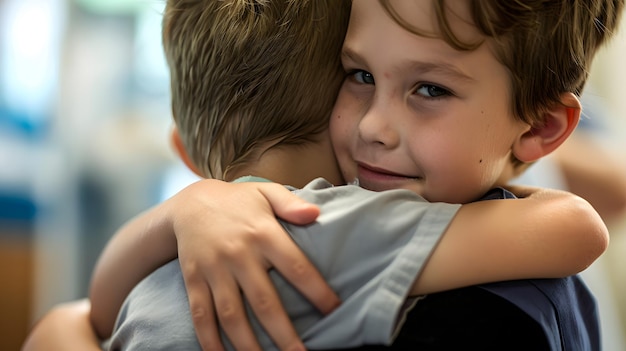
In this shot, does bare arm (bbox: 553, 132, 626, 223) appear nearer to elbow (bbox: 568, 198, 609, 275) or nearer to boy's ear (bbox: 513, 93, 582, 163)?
boy's ear (bbox: 513, 93, 582, 163)

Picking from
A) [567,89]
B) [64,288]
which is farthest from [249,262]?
[64,288]

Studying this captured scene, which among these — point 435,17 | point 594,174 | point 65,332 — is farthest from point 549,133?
point 65,332

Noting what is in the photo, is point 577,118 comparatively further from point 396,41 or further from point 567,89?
point 396,41

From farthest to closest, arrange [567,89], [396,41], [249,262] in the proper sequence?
[567,89] → [396,41] → [249,262]

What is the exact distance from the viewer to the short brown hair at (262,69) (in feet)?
3.12

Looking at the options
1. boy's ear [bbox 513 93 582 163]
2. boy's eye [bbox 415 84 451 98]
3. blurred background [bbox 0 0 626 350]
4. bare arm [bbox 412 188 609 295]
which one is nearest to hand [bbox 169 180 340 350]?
bare arm [bbox 412 188 609 295]

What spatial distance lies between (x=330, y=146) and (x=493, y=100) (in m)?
0.23

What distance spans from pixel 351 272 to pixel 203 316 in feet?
0.55

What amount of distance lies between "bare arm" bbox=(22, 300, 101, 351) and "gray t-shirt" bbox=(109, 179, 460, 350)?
0.24 metres

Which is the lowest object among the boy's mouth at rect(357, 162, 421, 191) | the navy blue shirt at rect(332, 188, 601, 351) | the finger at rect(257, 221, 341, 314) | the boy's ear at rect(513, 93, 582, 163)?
the navy blue shirt at rect(332, 188, 601, 351)

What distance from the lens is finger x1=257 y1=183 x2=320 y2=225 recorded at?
0.78m

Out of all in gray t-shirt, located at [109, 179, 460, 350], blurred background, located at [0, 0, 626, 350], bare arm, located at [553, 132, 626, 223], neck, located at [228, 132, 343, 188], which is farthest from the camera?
blurred background, located at [0, 0, 626, 350]

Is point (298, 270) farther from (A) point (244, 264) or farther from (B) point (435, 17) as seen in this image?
(B) point (435, 17)

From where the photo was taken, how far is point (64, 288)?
8.49 ft
